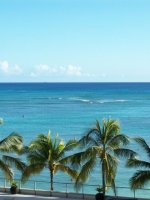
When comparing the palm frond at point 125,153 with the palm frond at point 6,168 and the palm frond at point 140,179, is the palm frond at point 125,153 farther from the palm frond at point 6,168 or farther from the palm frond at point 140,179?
the palm frond at point 6,168

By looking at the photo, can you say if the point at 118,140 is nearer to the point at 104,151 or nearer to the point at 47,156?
the point at 104,151

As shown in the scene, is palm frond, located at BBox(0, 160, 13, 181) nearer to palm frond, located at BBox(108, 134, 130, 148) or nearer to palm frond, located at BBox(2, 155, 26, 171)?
palm frond, located at BBox(2, 155, 26, 171)

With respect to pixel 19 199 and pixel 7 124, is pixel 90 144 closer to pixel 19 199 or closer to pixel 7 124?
pixel 19 199

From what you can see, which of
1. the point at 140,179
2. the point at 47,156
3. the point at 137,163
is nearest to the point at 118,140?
the point at 137,163

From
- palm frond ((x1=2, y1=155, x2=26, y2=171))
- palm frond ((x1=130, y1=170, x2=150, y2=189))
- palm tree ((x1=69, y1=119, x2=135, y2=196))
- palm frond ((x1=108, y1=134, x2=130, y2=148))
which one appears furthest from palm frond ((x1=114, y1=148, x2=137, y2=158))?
palm frond ((x1=2, y1=155, x2=26, y2=171))

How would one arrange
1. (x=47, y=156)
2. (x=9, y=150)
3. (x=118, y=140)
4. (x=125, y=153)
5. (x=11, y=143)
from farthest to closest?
(x=47, y=156) → (x=9, y=150) → (x=11, y=143) → (x=118, y=140) → (x=125, y=153)

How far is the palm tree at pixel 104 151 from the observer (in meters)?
31.0

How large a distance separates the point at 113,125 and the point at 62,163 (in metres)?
4.90

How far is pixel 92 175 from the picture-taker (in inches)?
2053

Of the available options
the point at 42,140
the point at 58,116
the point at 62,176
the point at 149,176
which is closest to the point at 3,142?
the point at 42,140

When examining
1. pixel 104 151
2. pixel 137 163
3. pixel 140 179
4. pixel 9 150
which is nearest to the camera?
pixel 140 179

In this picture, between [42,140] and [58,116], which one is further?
[58,116]

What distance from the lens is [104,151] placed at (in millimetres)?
31266

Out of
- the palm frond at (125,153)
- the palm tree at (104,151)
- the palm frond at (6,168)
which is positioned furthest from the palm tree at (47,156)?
the palm frond at (125,153)
